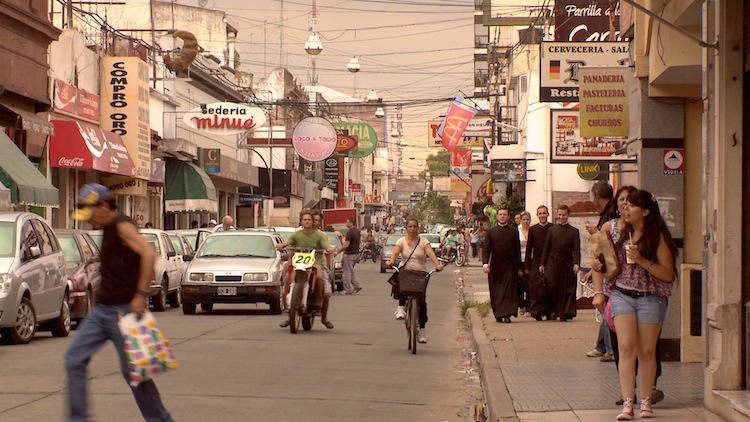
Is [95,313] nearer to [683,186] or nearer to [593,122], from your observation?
[683,186]

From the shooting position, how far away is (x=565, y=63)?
2192 centimetres

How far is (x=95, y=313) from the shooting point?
305 inches

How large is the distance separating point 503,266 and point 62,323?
685cm

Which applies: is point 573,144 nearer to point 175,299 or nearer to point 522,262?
point 522,262

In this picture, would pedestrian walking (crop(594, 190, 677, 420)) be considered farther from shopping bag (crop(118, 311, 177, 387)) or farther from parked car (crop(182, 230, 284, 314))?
parked car (crop(182, 230, 284, 314))

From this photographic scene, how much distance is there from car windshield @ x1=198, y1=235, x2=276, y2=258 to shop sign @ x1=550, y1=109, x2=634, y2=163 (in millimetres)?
5680

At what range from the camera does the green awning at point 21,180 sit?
23453mm

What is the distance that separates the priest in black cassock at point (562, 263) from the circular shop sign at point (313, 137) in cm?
2454

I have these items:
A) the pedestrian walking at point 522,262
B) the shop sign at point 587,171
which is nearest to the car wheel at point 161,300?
the pedestrian walking at point 522,262

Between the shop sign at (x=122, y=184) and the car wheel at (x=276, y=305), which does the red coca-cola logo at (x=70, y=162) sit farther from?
the car wheel at (x=276, y=305)

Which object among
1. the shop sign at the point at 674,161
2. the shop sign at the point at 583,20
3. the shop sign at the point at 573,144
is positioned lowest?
the shop sign at the point at 674,161

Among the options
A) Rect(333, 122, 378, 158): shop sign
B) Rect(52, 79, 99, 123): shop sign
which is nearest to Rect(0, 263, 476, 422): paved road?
Rect(52, 79, 99, 123): shop sign

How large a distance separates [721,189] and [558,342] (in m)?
6.30

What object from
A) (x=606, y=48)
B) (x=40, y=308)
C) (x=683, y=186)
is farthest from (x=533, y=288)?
(x=40, y=308)
